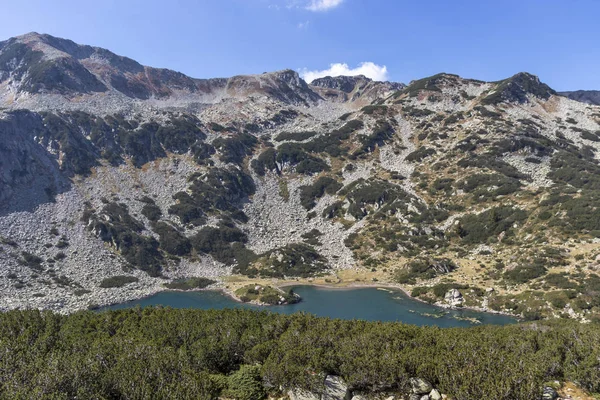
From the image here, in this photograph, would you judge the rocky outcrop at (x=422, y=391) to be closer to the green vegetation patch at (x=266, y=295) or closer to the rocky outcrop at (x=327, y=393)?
the rocky outcrop at (x=327, y=393)

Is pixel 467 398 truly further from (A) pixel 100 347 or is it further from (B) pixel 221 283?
(B) pixel 221 283

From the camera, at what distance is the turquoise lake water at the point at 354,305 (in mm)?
53188

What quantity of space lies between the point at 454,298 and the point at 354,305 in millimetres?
17626

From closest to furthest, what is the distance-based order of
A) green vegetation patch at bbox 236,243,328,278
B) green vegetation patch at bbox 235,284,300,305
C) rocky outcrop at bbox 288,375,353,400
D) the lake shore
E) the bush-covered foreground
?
the bush-covered foreground → rocky outcrop at bbox 288,375,353,400 → green vegetation patch at bbox 235,284,300,305 → the lake shore → green vegetation patch at bbox 236,243,328,278

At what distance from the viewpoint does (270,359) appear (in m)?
19.7

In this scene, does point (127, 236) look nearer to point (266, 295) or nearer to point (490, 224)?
point (266, 295)

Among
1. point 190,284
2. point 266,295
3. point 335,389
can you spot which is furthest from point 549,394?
point 190,284

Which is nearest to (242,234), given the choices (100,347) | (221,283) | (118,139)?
(221,283)

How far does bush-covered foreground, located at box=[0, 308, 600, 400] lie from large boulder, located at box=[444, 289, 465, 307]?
3445 cm

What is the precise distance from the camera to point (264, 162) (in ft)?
456

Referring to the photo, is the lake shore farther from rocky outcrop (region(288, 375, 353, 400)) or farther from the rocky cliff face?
rocky outcrop (region(288, 375, 353, 400))

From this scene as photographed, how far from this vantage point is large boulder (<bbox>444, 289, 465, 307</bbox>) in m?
58.6

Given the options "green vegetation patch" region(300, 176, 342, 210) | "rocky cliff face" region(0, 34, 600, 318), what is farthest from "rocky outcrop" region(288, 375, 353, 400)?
"green vegetation patch" region(300, 176, 342, 210)

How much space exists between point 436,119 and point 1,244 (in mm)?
153964
